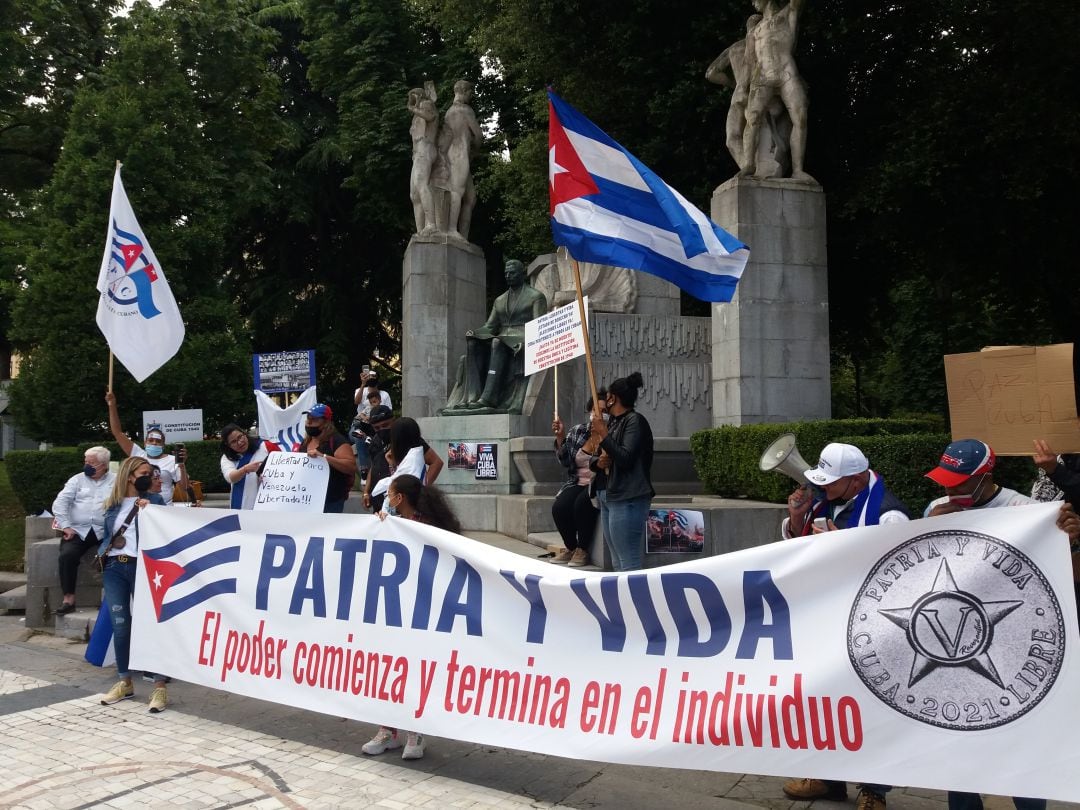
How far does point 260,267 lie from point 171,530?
100ft

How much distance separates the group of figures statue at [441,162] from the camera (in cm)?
1859

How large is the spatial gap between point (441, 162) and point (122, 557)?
1303 cm

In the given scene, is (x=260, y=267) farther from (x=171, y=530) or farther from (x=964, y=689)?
(x=964, y=689)

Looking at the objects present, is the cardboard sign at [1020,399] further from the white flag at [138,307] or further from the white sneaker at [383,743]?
the white flag at [138,307]

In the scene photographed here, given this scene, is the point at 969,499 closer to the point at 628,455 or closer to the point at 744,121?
the point at 628,455

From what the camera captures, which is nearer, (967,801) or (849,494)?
(967,801)

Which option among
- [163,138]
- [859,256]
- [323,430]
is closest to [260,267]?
[163,138]

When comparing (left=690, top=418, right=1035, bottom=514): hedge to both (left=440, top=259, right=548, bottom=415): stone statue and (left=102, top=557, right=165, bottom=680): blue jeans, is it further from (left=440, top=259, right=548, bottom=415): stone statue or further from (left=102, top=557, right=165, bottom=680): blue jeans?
(left=102, top=557, right=165, bottom=680): blue jeans

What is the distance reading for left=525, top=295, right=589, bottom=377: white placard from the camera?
27.0 feet

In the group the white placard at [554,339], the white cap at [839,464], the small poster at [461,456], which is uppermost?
the white placard at [554,339]

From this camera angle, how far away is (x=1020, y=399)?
484cm

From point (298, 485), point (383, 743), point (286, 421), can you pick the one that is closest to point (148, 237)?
point (286, 421)

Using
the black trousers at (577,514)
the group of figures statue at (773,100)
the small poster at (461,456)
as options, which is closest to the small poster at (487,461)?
the small poster at (461,456)

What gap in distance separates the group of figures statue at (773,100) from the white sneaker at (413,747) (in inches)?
392
